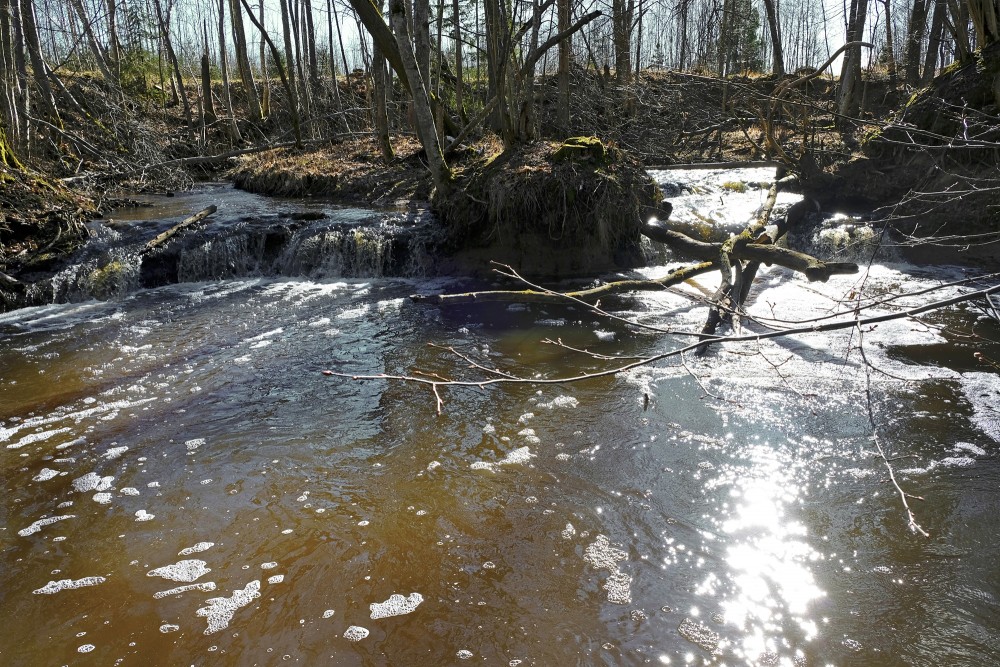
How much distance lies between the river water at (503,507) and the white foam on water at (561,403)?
54 mm

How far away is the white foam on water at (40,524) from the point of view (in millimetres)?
3285

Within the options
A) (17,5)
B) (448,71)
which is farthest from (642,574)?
(448,71)

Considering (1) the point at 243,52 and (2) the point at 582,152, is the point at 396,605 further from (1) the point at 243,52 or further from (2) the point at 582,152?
(1) the point at 243,52

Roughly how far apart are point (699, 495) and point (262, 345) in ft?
15.3

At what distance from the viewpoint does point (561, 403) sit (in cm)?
484

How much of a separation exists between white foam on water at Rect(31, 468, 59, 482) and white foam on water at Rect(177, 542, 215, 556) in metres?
1.42

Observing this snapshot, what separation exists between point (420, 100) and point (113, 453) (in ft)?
20.6

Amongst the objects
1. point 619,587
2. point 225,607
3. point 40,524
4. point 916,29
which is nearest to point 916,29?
point 916,29

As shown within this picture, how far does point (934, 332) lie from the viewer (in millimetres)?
5969

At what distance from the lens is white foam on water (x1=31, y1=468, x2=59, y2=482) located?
3790 mm

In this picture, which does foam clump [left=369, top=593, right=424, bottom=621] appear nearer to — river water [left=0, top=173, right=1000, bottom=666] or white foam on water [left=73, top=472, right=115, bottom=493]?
river water [left=0, top=173, right=1000, bottom=666]

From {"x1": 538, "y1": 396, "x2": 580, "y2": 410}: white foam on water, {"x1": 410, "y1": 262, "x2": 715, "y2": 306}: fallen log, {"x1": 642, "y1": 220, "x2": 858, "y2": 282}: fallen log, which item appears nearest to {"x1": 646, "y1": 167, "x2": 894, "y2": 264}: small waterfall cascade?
{"x1": 642, "y1": 220, "x2": 858, "y2": 282}: fallen log

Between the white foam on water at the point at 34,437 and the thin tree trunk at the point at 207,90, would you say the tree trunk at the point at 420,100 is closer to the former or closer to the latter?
the white foam on water at the point at 34,437

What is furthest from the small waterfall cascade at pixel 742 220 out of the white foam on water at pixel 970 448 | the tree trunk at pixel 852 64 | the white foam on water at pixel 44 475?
the white foam on water at pixel 44 475
